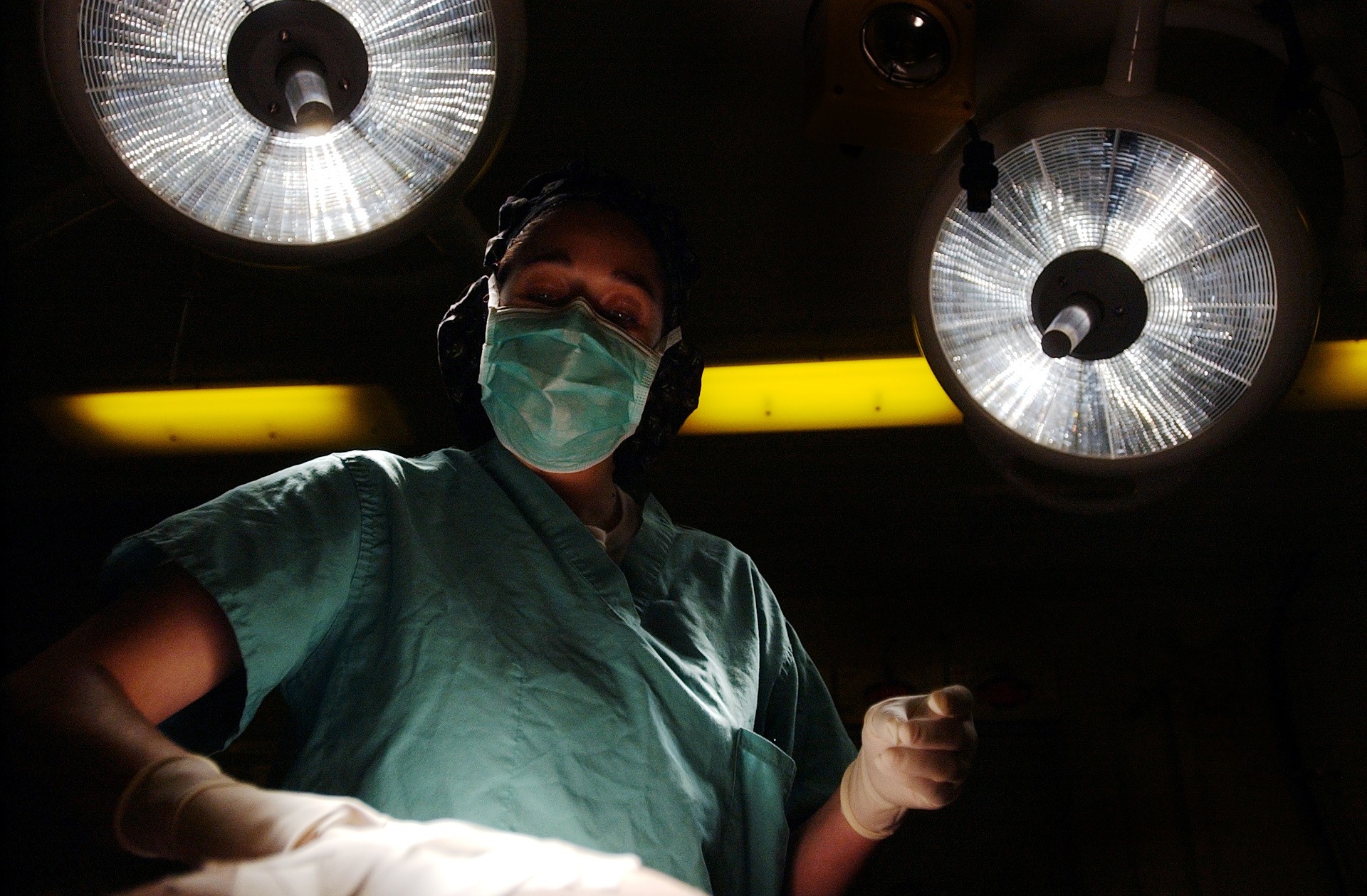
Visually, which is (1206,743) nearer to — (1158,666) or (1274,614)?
(1158,666)

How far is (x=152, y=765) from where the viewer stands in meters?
0.88

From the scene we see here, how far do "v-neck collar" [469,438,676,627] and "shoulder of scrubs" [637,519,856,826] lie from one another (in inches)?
1.0

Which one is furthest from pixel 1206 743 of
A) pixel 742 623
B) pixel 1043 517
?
pixel 742 623

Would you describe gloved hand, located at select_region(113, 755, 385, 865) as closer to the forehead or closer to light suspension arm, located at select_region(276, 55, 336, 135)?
light suspension arm, located at select_region(276, 55, 336, 135)

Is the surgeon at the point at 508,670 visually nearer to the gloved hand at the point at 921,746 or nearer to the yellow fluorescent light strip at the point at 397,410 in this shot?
the gloved hand at the point at 921,746

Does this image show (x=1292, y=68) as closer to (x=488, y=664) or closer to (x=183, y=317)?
(x=488, y=664)

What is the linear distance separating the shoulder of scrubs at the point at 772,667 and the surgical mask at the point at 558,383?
0.67ft

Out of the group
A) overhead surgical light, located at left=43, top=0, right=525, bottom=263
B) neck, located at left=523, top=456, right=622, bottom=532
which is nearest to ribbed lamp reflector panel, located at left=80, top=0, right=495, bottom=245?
overhead surgical light, located at left=43, top=0, right=525, bottom=263

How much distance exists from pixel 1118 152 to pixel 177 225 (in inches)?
48.6

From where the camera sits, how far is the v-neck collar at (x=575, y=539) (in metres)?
1.37

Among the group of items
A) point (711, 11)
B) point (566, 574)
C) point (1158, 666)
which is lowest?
point (566, 574)

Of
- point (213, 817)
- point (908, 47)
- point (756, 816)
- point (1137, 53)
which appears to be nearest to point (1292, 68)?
point (1137, 53)

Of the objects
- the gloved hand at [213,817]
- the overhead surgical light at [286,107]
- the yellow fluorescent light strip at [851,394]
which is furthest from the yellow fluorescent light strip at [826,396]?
the gloved hand at [213,817]

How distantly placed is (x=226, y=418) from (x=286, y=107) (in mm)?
1186
